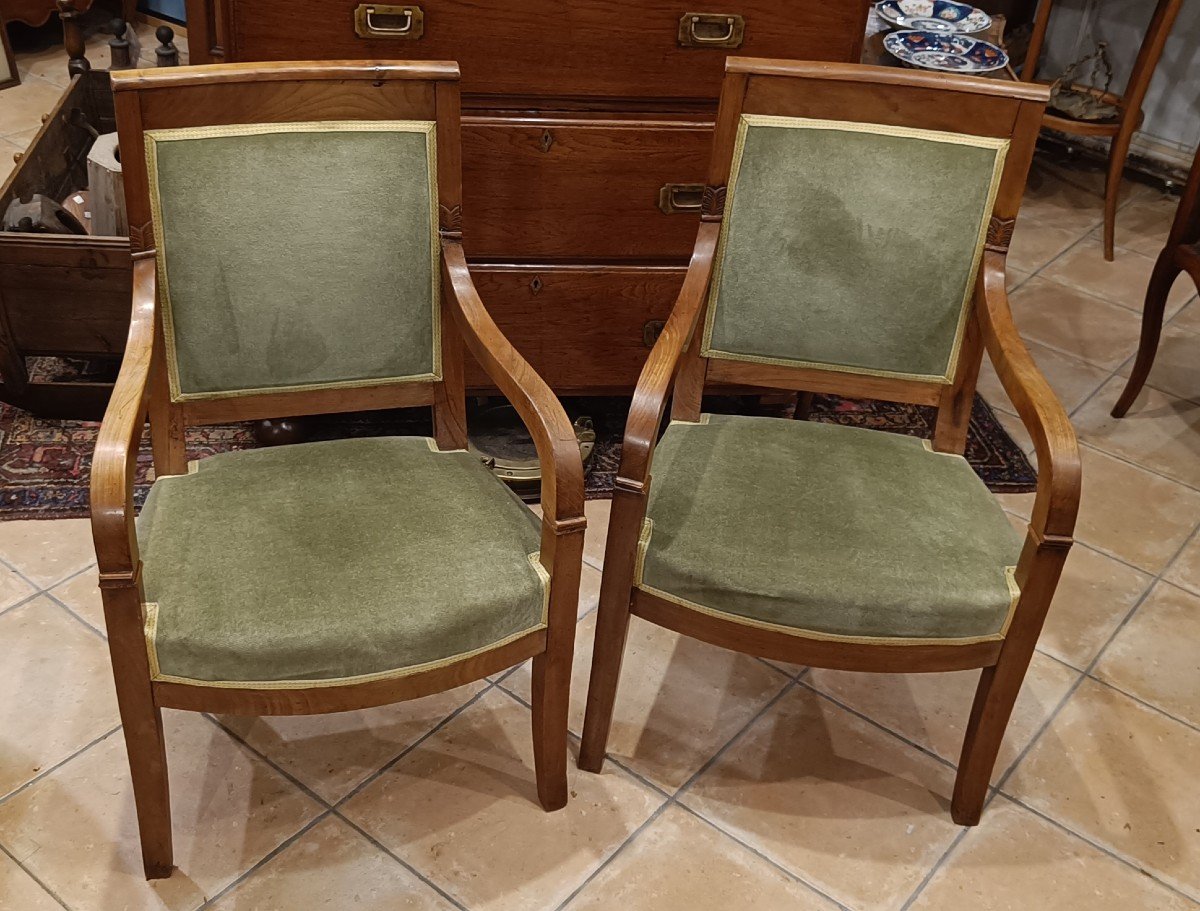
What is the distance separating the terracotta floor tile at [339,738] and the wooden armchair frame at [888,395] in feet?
1.01

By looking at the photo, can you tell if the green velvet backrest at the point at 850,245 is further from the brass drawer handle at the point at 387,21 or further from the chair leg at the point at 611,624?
the brass drawer handle at the point at 387,21

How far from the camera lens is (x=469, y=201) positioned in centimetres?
248

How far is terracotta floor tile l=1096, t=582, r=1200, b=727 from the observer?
239 centimetres

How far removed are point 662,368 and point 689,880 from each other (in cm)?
80

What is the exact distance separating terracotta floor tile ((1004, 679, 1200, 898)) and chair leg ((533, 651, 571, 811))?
781mm

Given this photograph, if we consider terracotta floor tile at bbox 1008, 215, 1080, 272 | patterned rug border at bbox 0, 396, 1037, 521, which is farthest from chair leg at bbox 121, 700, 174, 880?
terracotta floor tile at bbox 1008, 215, 1080, 272

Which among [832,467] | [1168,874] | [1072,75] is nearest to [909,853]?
[1168,874]

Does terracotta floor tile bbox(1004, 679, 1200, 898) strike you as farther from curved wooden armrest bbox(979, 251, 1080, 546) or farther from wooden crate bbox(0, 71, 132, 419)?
wooden crate bbox(0, 71, 132, 419)

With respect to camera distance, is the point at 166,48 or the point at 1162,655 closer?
the point at 1162,655

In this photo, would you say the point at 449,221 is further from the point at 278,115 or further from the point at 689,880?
the point at 689,880

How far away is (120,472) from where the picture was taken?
1.59 meters

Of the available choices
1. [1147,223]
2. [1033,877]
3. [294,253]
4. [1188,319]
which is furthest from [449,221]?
[1147,223]

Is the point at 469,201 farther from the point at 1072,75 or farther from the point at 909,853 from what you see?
the point at 1072,75

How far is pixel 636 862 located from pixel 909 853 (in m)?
0.44
